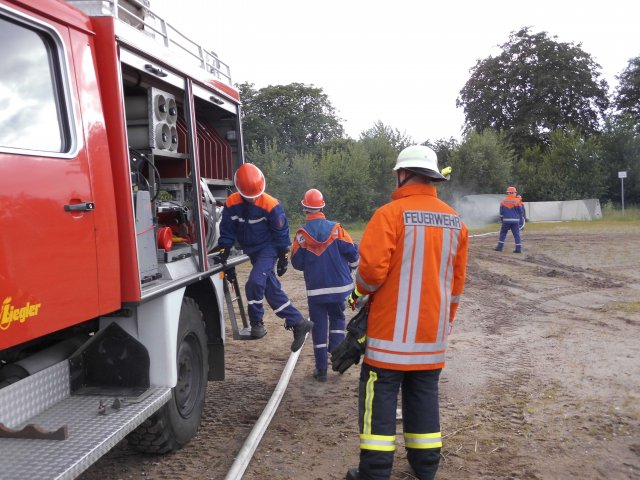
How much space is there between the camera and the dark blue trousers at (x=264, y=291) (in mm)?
6203

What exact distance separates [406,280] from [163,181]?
2.63 metres

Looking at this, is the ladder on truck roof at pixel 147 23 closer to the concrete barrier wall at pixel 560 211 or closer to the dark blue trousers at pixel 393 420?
the dark blue trousers at pixel 393 420

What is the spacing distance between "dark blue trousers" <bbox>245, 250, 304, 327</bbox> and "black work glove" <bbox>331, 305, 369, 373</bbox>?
6.64 ft

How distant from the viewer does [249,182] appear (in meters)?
5.95

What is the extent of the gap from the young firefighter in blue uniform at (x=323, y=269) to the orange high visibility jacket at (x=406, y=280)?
2.51m

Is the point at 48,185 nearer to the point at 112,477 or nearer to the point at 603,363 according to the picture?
the point at 112,477

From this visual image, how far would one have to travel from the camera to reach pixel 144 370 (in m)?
4.06

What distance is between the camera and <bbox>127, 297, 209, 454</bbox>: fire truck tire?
4.36m

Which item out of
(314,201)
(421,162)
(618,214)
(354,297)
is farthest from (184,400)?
(618,214)

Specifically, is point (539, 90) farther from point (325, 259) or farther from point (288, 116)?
point (325, 259)

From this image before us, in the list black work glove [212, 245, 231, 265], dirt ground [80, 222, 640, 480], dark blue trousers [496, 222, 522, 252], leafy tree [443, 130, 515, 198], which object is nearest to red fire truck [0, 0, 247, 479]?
black work glove [212, 245, 231, 265]

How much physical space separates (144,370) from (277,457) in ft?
3.80

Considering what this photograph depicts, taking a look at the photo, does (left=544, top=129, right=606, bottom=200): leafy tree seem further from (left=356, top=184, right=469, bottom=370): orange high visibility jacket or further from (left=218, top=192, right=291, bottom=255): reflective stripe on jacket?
(left=356, top=184, right=469, bottom=370): orange high visibility jacket

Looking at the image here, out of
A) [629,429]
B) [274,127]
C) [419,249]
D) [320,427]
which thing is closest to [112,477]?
[320,427]
